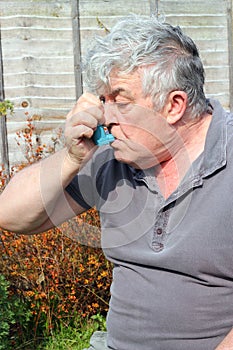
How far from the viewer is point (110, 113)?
8.11ft

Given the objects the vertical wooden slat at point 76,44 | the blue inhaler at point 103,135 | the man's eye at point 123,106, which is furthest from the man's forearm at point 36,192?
A: the vertical wooden slat at point 76,44

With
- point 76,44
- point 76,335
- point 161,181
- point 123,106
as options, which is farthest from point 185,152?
point 76,44

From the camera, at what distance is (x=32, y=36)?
19.4 ft

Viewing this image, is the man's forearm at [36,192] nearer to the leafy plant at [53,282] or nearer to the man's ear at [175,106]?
the man's ear at [175,106]

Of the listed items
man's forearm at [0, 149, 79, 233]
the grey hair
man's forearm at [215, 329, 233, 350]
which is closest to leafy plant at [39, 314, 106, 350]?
man's forearm at [0, 149, 79, 233]

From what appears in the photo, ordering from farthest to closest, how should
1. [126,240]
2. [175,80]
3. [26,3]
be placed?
[26,3] < [126,240] < [175,80]

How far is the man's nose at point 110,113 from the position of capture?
2.46 m

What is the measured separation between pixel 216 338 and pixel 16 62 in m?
3.94

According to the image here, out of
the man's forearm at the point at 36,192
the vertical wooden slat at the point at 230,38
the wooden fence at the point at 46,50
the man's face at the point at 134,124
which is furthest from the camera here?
the vertical wooden slat at the point at 230,38

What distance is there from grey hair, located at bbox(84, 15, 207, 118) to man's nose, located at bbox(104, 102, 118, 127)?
0.05m

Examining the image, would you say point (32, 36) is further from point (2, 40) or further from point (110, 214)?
point (110, 214)

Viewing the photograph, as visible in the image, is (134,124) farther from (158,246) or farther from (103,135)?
(158,246)

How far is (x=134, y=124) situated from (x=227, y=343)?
78cm

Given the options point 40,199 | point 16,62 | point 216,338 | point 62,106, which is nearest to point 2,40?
point 16,62
